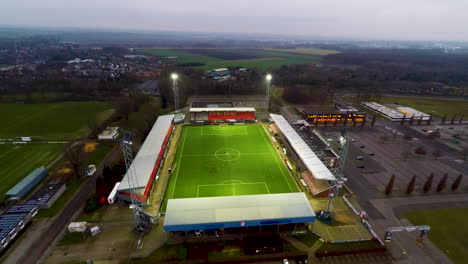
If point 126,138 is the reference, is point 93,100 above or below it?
below

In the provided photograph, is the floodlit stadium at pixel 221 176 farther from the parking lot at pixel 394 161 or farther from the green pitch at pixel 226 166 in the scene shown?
the parking lot at pixel 394 161

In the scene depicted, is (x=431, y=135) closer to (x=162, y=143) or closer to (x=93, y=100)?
(x=162, y=143)

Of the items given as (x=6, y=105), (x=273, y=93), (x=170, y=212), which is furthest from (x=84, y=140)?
(x=273, y=93)

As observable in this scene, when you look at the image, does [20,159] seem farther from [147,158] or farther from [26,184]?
[147,158]

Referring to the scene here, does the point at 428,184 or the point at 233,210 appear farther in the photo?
the point at 428,184

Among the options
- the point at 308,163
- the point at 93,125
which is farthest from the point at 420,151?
the point at 93,125

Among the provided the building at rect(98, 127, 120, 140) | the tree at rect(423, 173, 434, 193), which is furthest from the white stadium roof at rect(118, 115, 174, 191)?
the tree at rect(423, 173, 434, 193)

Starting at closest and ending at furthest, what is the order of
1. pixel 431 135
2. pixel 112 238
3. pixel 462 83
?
pixel 112 238 < pixel 431 135 < pixel 462 83
